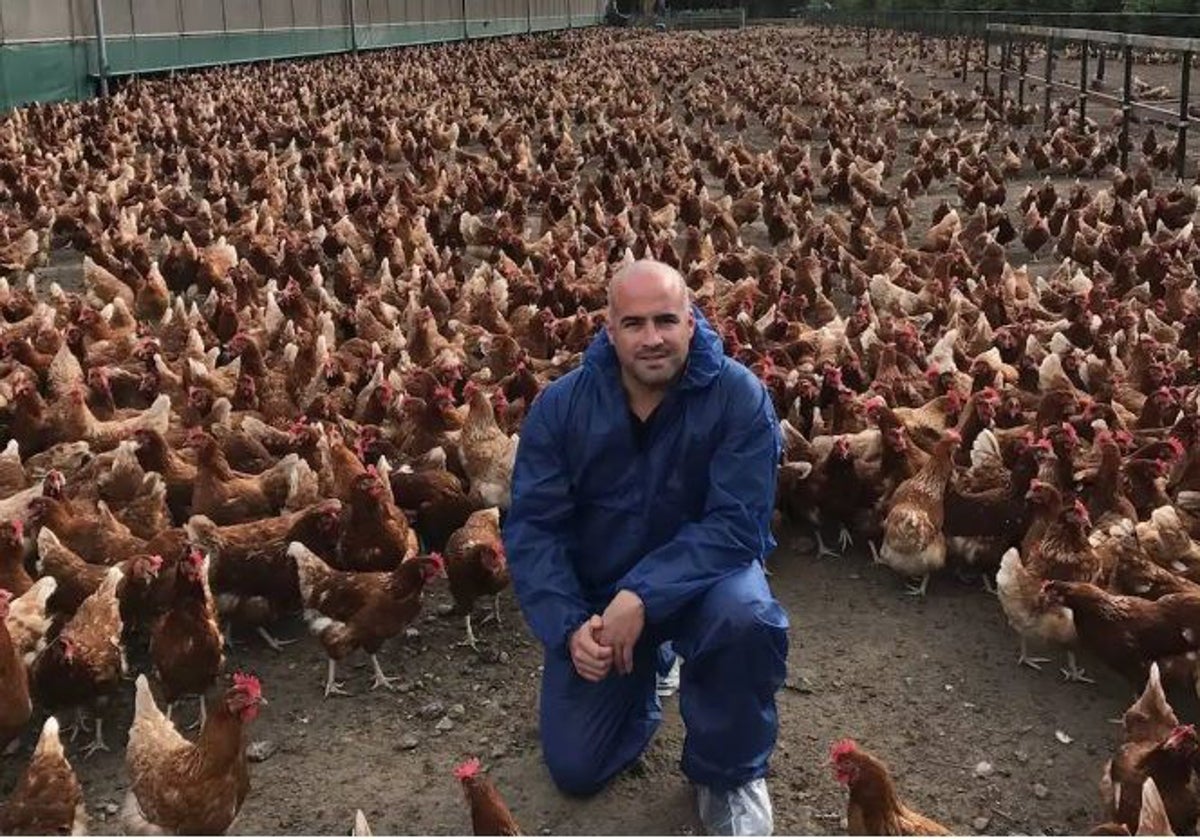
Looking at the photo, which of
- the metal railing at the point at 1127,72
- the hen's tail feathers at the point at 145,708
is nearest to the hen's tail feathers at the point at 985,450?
the hen's tail feathers at the point at 145,708

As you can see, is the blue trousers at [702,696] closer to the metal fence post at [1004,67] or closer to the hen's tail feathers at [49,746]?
the hen's tail feathers at [49,746]

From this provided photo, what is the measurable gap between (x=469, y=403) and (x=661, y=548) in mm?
2681

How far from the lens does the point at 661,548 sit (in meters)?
3.80

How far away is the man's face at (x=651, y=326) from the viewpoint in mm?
3742

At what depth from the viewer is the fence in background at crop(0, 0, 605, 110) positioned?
2439cm

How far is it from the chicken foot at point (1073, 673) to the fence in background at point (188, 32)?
23863 millimetres

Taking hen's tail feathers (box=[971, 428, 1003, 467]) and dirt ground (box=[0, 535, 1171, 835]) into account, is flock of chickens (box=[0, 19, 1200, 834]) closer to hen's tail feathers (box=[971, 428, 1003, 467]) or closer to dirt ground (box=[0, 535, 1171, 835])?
hen's tail feathers (box=[971, 428, 1003, 467])

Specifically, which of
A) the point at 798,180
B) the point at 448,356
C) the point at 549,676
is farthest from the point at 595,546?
the point at 798,180

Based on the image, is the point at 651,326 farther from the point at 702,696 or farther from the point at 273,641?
the point at 273,641

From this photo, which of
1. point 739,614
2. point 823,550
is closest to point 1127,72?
point 823,550

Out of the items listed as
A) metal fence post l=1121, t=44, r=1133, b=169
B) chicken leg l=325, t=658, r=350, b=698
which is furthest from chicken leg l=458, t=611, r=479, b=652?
metal fence post l=1121, t=44, r=1133, b=169

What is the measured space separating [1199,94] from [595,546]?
2717 cm

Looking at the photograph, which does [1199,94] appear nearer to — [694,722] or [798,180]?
[798,180]

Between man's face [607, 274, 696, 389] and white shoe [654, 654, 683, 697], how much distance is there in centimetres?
138
